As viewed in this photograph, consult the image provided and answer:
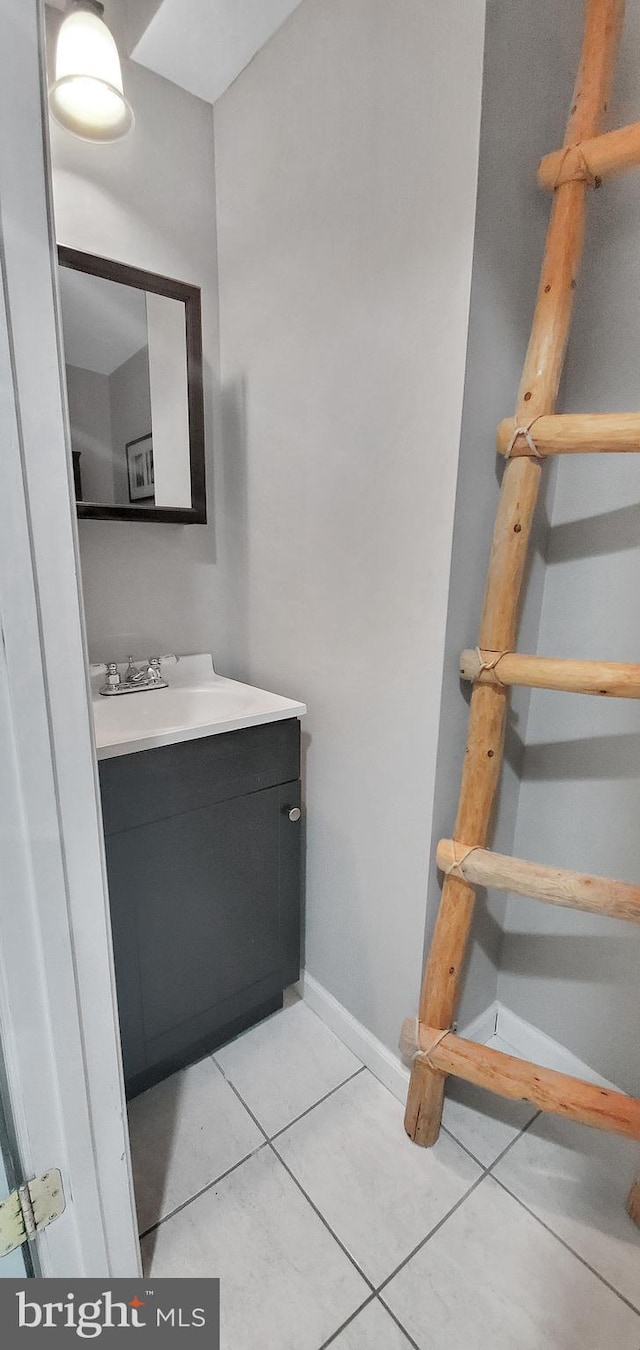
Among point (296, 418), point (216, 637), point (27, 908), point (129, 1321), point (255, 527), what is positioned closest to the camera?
point (27, 908)

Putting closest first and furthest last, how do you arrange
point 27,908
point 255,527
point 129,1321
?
point 27,908 < point 129,1321 < point 255,527

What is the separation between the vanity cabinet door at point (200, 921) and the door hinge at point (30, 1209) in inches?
13.7

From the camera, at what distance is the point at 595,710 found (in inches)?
44.4

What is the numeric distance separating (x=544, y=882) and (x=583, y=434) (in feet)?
2.42

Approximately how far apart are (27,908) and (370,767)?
71 centimetres

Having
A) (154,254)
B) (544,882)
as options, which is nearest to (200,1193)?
(544,882)

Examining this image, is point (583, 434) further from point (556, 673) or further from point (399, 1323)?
point (399, 1323)

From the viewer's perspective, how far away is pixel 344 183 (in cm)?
108

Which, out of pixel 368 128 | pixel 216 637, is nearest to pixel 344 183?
pixel 368 128

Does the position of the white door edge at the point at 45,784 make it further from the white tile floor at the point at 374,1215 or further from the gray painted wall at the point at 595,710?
the gray painted wall at the point at 595,710

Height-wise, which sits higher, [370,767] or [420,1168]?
[370,767]

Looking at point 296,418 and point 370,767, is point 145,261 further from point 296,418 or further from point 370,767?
point 370,767

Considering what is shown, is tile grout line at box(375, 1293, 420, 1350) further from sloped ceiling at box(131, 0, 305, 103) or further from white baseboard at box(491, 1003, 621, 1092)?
sloped ceiling at box(131, 0, 305, 103)

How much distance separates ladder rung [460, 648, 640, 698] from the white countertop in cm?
43
